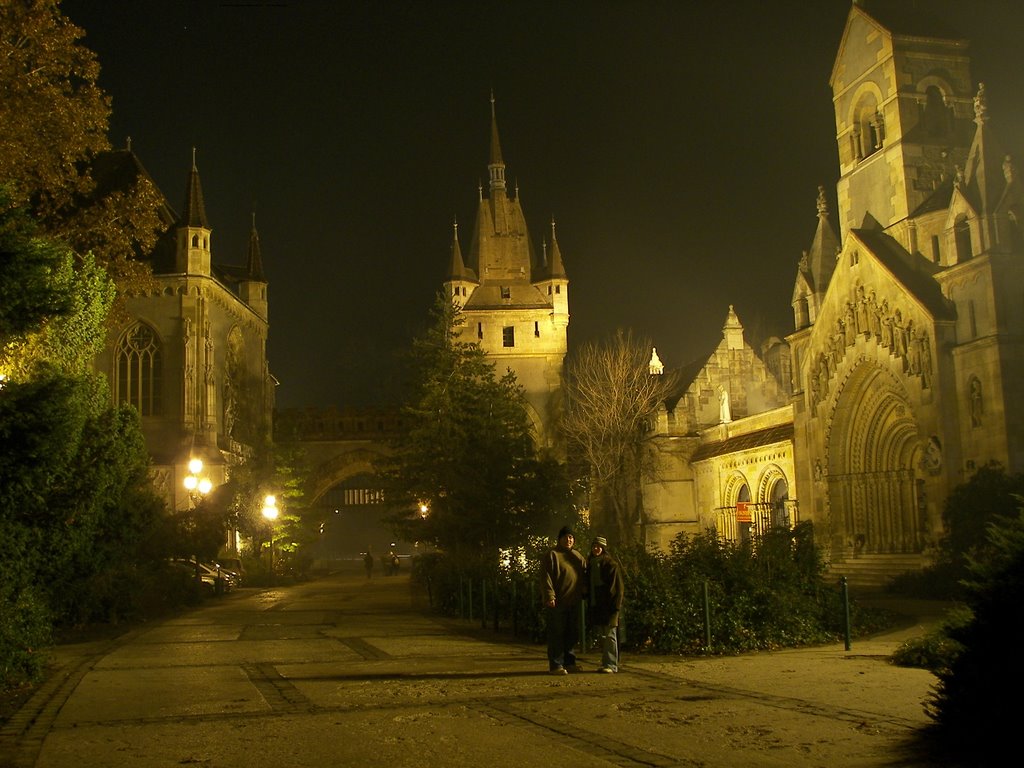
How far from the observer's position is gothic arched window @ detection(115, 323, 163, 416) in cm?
4706

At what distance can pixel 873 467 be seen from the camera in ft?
106

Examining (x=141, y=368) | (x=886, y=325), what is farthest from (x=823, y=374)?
(x=141, y=368)

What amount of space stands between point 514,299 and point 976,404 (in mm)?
43646

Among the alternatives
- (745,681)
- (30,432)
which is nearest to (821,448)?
(745,681)

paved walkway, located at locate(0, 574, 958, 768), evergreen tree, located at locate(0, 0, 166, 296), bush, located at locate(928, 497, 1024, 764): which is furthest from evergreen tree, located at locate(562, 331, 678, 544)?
bush, located at locate(928, 497, 1024, 764)

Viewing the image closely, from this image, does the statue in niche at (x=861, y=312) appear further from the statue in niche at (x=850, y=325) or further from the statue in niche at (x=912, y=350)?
the statue in niche at (x=912, y=350)

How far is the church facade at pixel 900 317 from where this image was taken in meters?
27.6

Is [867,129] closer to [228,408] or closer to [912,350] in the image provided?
[912,350]

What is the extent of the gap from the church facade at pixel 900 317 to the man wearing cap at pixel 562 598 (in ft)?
51.0

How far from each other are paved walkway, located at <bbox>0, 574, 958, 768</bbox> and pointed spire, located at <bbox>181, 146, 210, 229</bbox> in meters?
35.3

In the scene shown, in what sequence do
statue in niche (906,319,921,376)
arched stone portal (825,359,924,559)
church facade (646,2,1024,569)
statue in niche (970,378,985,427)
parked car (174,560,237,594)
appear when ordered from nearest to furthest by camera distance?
statue in niche (970,378,985,427) → church facade (646,2,1024,569) → statue in niche (906,319,921,376) → arched stone portal (825,359,924,559) → parked car (174,560,237,594)

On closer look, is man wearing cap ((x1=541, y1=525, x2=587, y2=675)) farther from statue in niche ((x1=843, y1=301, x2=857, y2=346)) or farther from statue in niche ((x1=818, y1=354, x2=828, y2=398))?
statue in niche ((x1=818, y1=354, x2=828, y2=398))

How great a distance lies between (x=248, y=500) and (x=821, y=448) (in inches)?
935

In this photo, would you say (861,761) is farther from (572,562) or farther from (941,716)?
(572,562)
